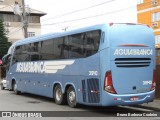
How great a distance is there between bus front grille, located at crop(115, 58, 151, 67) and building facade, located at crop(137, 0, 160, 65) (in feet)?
134

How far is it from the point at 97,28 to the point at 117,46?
1114mm

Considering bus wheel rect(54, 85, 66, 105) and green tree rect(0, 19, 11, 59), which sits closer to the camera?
bus wheel rect(54, 85, 66, 105)

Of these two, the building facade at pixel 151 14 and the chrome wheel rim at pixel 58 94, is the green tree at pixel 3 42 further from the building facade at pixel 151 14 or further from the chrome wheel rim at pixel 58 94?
the chrome wheel rim at pixel 58 94

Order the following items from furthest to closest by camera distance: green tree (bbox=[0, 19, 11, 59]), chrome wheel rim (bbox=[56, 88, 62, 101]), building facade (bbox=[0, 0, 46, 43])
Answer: building facade (bbox=[0, 0, 46, 43]) → green tree (bbox=[0, 19, 11, 59]) → chrome wheel rim (bbox=[56, 88, 62, 101])

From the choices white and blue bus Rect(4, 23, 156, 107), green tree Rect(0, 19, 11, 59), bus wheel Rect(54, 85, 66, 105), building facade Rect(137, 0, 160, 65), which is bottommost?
bus wheel Rect(54, 85, 66, 105)

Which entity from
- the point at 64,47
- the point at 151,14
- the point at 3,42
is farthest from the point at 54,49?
the point at 3,42

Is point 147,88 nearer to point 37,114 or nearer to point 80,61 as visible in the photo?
point 80,61

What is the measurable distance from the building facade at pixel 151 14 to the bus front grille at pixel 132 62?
4074 centimetres

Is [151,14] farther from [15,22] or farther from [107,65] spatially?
[107,65]

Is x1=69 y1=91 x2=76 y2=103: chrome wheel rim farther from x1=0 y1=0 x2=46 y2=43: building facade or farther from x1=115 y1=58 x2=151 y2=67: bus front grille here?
x1=0 y1=0 x2=46 y2=43: building facade

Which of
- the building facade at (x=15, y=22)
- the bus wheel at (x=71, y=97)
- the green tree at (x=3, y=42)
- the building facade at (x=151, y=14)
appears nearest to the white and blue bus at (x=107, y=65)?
the bus wheel at (x=71, y=97)

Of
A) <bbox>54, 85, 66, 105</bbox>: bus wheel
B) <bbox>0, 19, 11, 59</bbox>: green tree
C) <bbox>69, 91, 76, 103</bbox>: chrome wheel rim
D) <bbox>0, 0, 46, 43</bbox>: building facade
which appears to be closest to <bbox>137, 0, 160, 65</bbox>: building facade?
<bbox>0, 0, 46, 43</bbox>: building facade

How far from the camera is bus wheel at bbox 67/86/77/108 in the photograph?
15953mm

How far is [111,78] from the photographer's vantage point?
13773 mm
